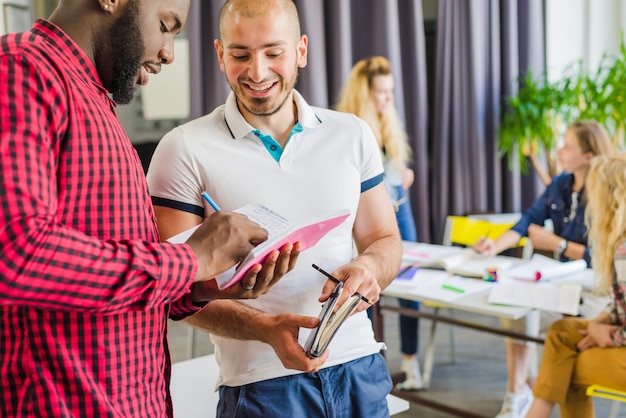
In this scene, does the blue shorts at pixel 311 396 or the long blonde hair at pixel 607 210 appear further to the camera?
the long blonde hair at pixel 607 210

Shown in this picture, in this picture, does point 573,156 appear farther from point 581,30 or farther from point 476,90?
point 581,30

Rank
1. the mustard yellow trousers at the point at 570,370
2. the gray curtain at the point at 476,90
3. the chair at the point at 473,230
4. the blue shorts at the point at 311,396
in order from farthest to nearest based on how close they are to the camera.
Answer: the gray curtain at the point at 476,90 → the chair at the point at 473,230 → the mustard yellow trousers at the point at 570,370 → the blue shorts at the point at 311,396

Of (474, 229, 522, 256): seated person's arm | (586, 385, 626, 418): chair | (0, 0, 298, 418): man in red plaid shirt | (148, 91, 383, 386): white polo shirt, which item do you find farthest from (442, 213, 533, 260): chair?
(0, 0, 298, 418): man in red plaid shirt

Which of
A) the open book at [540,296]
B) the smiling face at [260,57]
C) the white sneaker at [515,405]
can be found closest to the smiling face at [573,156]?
the open book at [540,296]

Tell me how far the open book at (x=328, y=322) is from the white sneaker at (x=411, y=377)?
105 inches

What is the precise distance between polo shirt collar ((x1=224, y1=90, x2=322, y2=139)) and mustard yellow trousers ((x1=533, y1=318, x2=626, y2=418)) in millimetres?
1661

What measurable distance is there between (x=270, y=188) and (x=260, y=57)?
274mm

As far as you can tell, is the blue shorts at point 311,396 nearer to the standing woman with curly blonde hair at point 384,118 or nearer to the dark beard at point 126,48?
the dark beard at point 126,48

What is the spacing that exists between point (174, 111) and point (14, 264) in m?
4.64

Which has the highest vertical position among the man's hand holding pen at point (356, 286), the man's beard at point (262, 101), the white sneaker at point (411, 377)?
the man's beard at point (262, 101)

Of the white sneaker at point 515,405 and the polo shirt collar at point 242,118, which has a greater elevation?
the polo shirt collar at point 242,118

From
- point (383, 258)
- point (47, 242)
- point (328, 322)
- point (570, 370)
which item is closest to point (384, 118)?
point (570, 370)

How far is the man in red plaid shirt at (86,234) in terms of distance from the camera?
0.91m

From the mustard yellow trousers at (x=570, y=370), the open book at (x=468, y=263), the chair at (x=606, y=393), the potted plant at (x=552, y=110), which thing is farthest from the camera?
the potted plant at (x=552, y=110)
